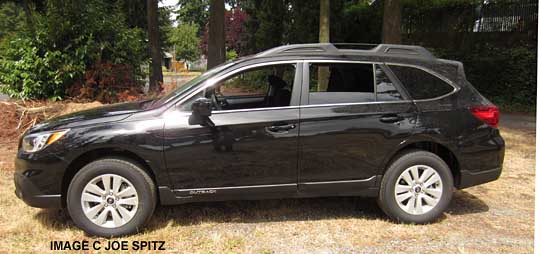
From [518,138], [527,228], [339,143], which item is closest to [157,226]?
[339,143]

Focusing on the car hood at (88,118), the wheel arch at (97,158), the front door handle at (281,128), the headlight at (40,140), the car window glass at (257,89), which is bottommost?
the wheel arch at (97,158)

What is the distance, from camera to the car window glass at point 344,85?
425 centimetres

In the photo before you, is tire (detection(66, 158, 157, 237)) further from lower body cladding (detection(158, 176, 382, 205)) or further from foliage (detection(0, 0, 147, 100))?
foliage (detection(0, 0, 147, 100))

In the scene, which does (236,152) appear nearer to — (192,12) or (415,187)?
(415,187)

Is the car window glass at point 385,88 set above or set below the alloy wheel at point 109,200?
above

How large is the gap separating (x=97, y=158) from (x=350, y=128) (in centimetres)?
230

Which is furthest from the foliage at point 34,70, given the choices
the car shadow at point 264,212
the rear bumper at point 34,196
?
the rear bumper at point 34,196

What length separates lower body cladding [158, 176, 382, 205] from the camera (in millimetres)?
4066

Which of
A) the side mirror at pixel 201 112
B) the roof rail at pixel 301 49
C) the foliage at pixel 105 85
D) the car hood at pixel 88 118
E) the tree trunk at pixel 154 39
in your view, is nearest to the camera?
the side mirror at pixel 201 112

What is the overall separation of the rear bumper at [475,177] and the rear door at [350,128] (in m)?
0.75

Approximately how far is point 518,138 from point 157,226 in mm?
7482

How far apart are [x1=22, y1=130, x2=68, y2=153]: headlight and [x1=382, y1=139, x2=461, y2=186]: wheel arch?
2.99m

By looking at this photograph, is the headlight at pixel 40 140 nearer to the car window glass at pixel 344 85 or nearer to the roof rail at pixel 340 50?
the roof rail at pixel 340 50

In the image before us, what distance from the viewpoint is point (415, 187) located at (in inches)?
170
